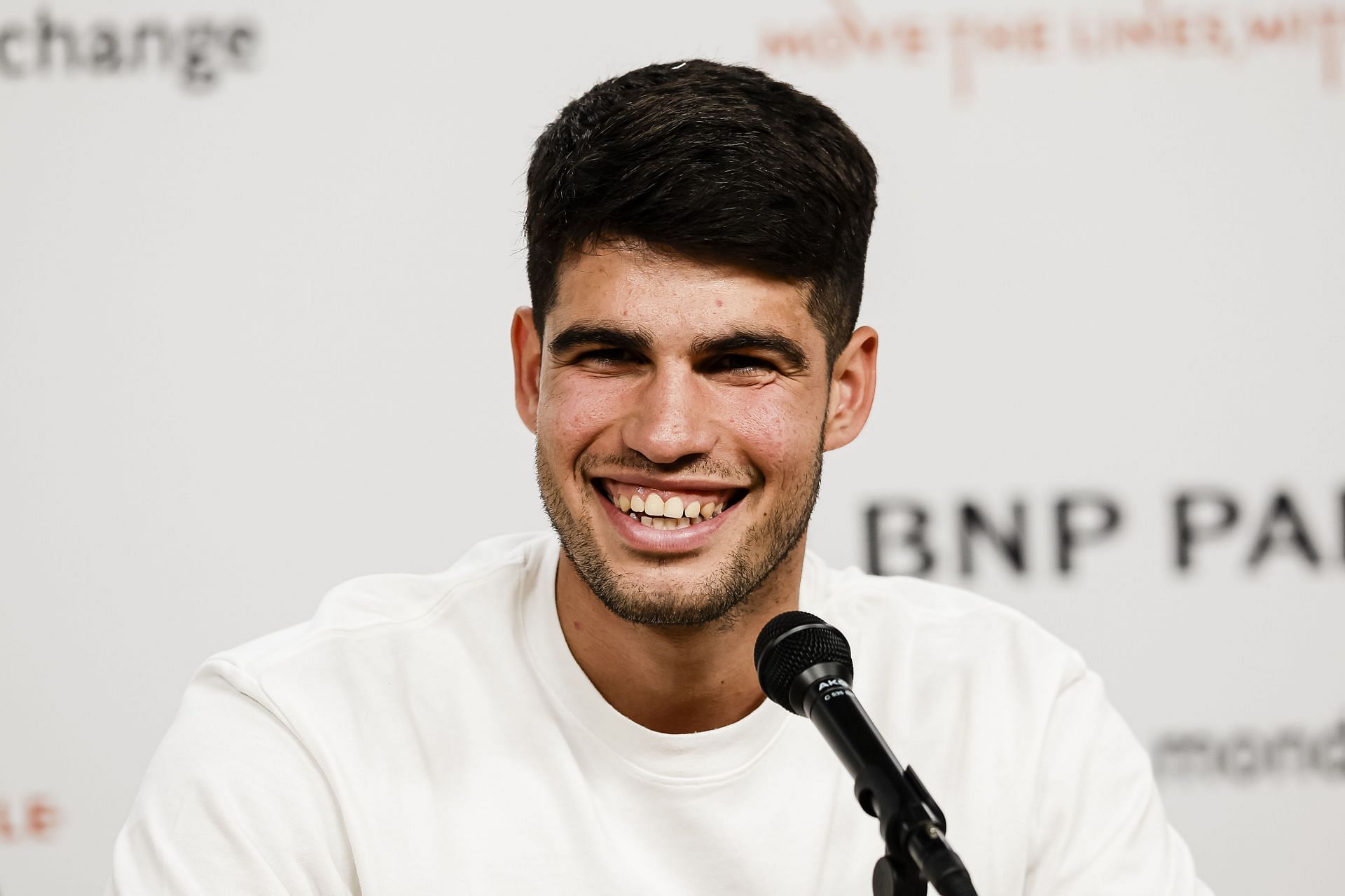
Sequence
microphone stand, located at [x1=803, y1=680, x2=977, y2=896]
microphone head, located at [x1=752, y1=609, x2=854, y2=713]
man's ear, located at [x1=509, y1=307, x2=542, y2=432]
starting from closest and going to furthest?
microphone stand, located at [x1=803, y1=680, x2=977, y2=896], microphone head, located at [x1=752, y1=609, x2=854, y2=713], man's ear, located at [x1=509, y1=307, x2=542, y2=432]

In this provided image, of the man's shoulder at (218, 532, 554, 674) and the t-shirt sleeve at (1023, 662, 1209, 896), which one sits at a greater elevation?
the man's shoulder at (218, 532, 554, 674)

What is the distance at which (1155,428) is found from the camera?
8.18ft

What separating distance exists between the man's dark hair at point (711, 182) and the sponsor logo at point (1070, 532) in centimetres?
77

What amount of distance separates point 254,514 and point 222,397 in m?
0.21

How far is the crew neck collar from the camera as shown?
164 cm

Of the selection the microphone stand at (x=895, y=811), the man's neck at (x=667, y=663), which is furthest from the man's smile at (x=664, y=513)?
the microphone stand at (x=895, y=811)

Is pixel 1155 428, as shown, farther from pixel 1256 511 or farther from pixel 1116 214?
pixel 1116 214

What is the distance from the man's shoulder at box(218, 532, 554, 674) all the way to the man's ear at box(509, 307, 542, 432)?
7.5 inches

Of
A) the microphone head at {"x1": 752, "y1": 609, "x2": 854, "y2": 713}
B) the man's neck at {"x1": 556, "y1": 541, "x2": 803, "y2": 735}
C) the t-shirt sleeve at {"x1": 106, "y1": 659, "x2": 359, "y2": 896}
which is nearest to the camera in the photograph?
the microphone head at {"x1": 752, "y1": 609, "x2": 854, "y2": 713}

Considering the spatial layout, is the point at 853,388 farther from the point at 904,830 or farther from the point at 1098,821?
the point at 904,830

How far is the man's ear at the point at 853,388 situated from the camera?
1808mm

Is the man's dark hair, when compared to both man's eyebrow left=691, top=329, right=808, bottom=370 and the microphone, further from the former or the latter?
the microphone

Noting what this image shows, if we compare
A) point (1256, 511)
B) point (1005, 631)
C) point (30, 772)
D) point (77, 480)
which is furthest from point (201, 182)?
point (1256, 511)

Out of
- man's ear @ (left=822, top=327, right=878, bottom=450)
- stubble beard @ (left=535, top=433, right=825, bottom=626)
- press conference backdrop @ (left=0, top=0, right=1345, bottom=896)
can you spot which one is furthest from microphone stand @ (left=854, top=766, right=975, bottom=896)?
press conference backdrop @ (left=0, top=0, right=1345, bottom=896)
